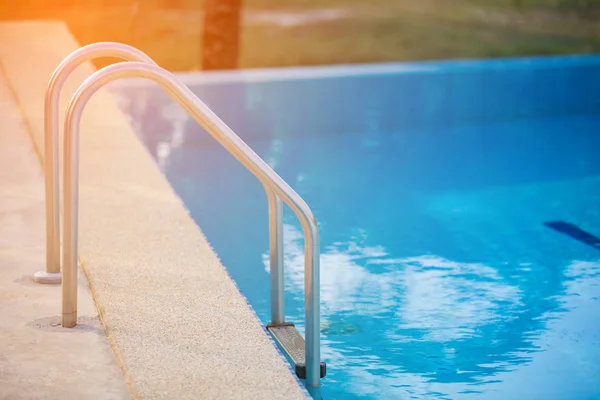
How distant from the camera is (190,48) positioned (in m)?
12.9

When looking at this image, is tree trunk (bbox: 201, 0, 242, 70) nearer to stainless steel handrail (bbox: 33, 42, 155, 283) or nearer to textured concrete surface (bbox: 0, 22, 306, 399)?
textured concrete surface (bbox: 0, 22, 306, 399)

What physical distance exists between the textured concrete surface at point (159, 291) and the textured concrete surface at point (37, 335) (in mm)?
59

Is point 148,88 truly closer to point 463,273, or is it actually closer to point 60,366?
point 463,273

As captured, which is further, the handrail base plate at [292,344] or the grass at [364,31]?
the grass at [364,31]

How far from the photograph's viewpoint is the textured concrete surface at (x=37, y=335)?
2.62 m

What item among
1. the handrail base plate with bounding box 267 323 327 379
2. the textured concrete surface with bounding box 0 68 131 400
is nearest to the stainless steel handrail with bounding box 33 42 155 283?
the textured concrete surface with bounding box 0 68 131 400

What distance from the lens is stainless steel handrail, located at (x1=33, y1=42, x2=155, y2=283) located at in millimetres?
3135

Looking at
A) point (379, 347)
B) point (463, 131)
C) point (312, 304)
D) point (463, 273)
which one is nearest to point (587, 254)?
point (463, 273)

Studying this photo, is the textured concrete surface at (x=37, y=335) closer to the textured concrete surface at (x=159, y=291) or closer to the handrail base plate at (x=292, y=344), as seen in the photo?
the textured concrete surface at (x=159, y=291)

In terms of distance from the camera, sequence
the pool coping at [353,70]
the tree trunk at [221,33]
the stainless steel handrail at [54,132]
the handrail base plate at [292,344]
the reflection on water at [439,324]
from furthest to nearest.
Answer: the tree trunk at [221,33] → the pool coping at [353,70] → the reflection on water at [439,324] → the stainless steel handrail at [54,132] → the handrail base plate at [292,344]

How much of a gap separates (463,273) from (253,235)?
1254 mm

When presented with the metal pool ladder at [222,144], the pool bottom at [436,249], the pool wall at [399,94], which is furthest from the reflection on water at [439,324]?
the pool wall at [399,94]

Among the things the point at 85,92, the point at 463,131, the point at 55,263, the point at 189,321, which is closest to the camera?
the point at 85,92

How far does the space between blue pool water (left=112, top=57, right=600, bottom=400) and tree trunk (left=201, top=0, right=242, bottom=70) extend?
5.17 feet
